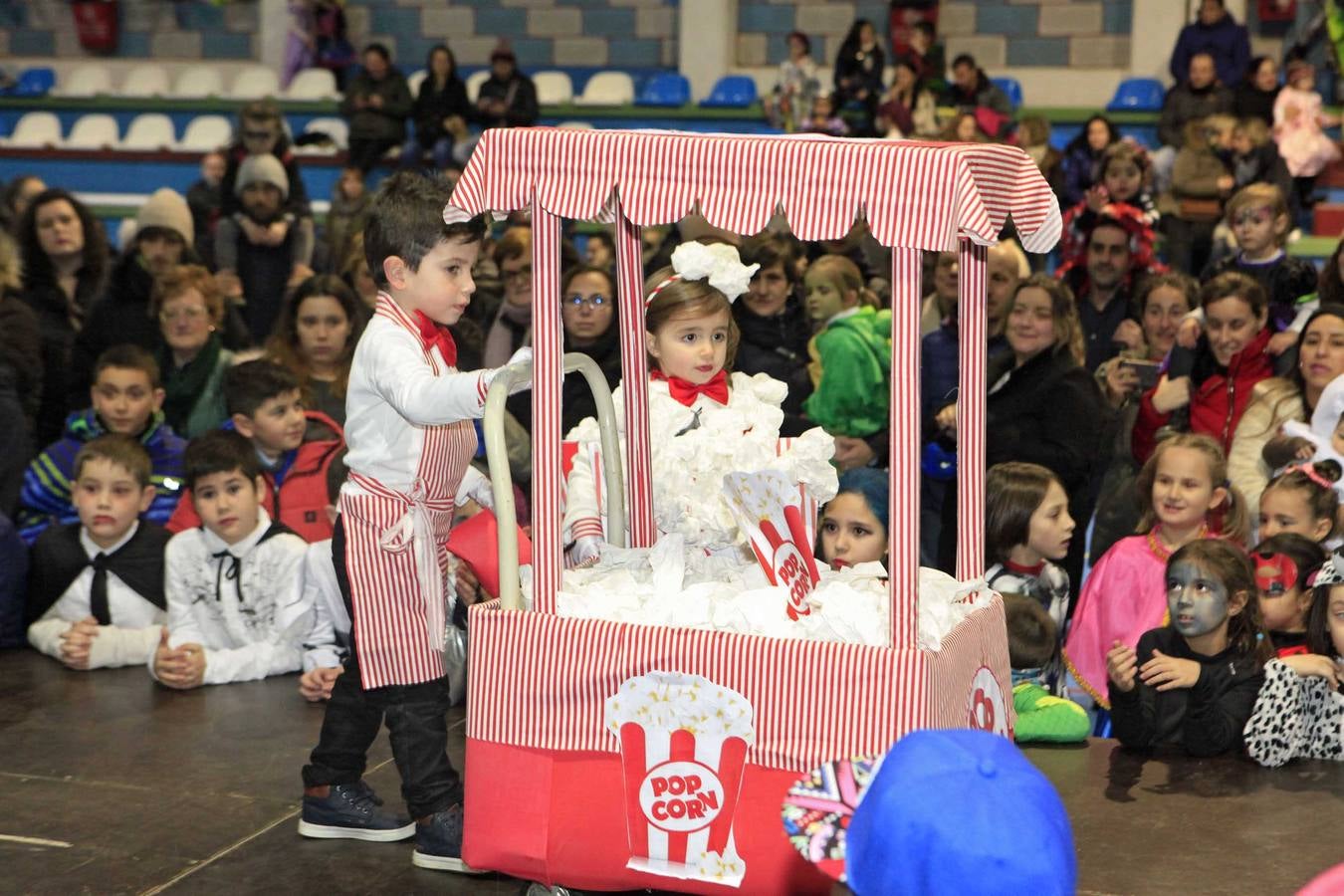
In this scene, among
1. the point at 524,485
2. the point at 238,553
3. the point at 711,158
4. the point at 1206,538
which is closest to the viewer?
the point at 711,158

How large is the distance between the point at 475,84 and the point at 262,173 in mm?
4879

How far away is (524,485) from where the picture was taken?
537 centimetres

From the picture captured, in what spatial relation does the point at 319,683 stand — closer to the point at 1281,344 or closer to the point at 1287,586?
the point at 1287,586

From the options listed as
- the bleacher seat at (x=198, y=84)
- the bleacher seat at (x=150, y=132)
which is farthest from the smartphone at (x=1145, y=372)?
the bleacher seat at (x=198, y=84)

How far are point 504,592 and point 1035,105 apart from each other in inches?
407

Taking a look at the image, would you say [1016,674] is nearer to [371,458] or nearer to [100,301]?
[371,458]

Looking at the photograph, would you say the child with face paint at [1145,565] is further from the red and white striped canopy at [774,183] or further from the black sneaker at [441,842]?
the black sneaker at [441,842]

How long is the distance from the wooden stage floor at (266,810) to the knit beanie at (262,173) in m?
4.35

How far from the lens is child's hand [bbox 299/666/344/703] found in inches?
180

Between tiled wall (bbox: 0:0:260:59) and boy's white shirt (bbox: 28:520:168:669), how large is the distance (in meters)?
10.7

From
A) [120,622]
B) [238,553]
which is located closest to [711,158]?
[238,553]

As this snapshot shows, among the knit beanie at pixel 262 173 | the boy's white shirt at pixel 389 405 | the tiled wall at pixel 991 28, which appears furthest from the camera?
the tiled wall at pixel 991 28

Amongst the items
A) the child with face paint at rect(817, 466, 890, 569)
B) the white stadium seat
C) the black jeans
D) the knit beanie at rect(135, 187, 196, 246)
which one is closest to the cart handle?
the black jeans

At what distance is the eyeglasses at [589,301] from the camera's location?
223 inches
